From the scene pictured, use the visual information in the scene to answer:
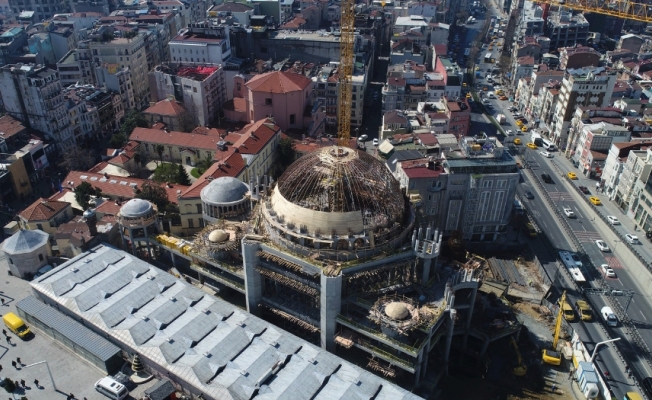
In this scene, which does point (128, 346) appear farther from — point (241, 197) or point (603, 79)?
point (603, 79)

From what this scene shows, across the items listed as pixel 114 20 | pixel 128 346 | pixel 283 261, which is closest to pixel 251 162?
pixel 283 261

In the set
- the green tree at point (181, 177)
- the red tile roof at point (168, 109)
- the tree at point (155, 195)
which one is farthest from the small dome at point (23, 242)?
the red tile roof at point (168, 109)

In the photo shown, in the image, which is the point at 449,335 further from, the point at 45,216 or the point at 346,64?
the point at 346,64

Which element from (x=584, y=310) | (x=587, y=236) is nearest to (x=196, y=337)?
(x=584, y=310)

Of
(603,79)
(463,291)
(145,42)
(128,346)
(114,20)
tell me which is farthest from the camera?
(114,20)

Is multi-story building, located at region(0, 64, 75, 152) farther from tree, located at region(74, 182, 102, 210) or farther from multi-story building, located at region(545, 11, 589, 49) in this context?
multi-story building, located at region(545, 11, 589, 49)

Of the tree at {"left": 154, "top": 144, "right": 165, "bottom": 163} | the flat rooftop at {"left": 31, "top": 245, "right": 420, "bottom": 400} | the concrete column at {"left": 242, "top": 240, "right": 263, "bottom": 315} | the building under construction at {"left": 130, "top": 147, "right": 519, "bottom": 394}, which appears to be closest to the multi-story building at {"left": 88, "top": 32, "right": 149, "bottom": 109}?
the tree at {"left": 154, "top": 144, "right": 165, "bottom": 163}
